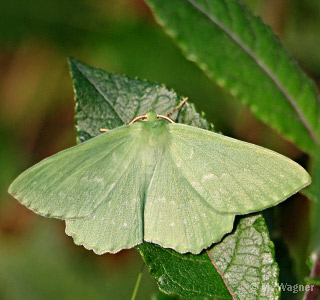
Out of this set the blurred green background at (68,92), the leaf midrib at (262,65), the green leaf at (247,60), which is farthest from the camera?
the blurred green background at (68,92)

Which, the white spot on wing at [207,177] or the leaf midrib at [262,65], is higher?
the leaf midrib at [262,65]

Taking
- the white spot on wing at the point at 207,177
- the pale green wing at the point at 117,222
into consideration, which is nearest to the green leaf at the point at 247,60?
the white spot on wing at the point at 207,177

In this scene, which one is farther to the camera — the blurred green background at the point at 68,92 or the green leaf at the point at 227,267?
the blurred green background at the point at 68,92

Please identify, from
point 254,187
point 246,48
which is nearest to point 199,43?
point 246,48

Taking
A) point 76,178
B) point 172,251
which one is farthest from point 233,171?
point 76,178

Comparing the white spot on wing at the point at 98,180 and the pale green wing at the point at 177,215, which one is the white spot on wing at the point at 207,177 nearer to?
the pale green wing at the point at 177,215
